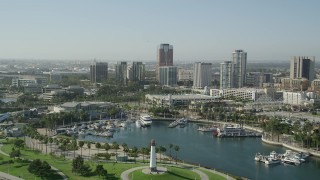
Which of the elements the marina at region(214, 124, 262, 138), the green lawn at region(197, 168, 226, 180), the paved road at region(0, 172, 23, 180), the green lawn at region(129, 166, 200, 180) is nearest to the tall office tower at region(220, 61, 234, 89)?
the marina at region(214, 124, 262, 138)

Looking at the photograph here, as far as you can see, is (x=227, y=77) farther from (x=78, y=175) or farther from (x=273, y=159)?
(x=78, y=175)

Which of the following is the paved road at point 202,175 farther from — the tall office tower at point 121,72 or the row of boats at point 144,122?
the tall office tower at point 121,72

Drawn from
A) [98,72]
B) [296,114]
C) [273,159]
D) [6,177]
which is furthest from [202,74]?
[6,177]

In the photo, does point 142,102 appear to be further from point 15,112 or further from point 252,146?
point 252,146

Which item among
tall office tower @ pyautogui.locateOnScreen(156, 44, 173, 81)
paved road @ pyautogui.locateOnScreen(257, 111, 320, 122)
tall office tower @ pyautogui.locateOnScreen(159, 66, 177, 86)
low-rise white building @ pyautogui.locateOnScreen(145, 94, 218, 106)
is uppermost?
tall office tower @ pyautogui.locateOnScreen(156, 44, 173, 81)

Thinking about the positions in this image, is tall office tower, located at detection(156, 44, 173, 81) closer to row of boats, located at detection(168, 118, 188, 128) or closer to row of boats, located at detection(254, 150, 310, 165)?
row of boats, located at detection(168, 118, 188, 128)
